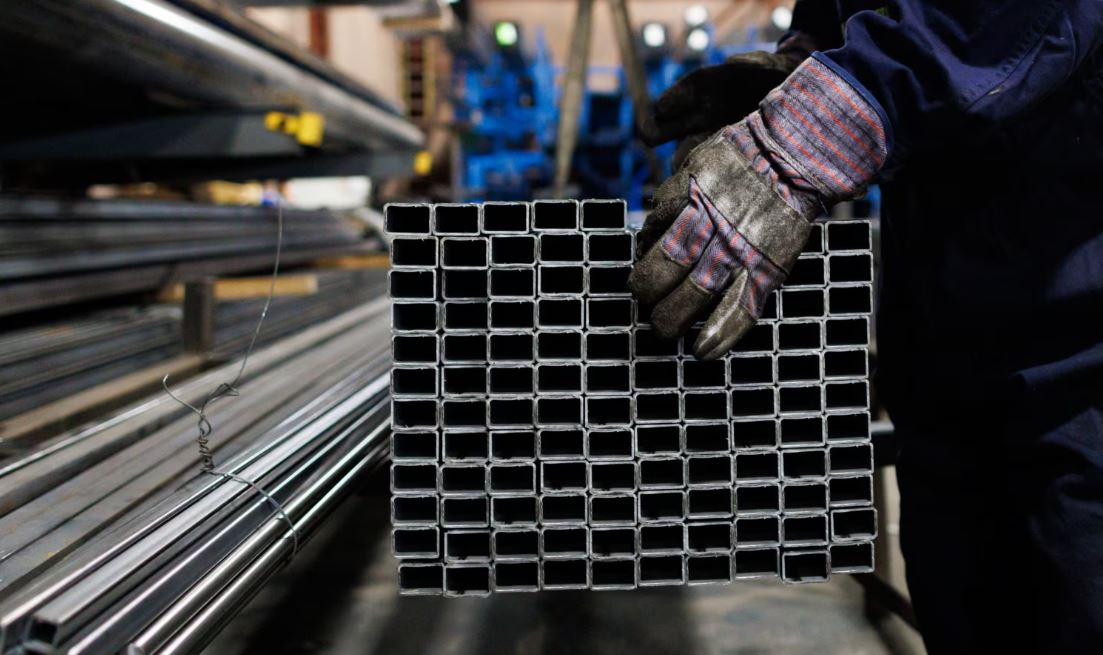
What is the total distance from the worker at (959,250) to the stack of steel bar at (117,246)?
1.59 m

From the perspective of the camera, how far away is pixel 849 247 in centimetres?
90

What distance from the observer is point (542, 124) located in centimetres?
462

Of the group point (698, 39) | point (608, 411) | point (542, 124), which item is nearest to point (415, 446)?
point (608, 411)

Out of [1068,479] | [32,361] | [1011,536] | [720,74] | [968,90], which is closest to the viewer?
[968,90]

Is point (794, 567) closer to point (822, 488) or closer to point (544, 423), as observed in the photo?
point (822, 488)

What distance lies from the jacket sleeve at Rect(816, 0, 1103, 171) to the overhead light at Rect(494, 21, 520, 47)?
3.73 meters

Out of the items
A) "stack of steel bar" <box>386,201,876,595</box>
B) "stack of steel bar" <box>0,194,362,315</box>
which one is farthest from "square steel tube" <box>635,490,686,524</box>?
"stack of steel bar" <box>0,194,362,315</box>

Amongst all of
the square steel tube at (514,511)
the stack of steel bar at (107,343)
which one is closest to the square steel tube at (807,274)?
the square steel tube at (514,511)

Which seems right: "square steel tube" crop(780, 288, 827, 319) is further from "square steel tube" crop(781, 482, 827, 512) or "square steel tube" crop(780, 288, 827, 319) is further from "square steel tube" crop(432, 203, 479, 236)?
"square steel tube" crop(432, 203, 479, 236)

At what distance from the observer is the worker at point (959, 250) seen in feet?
2.54

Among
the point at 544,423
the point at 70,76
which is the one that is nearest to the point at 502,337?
the point at 544,423

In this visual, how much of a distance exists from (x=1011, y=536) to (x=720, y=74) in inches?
31.3

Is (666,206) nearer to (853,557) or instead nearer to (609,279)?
(609,279)

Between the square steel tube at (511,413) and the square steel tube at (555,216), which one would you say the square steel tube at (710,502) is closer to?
the square steel tube at (511,413)
